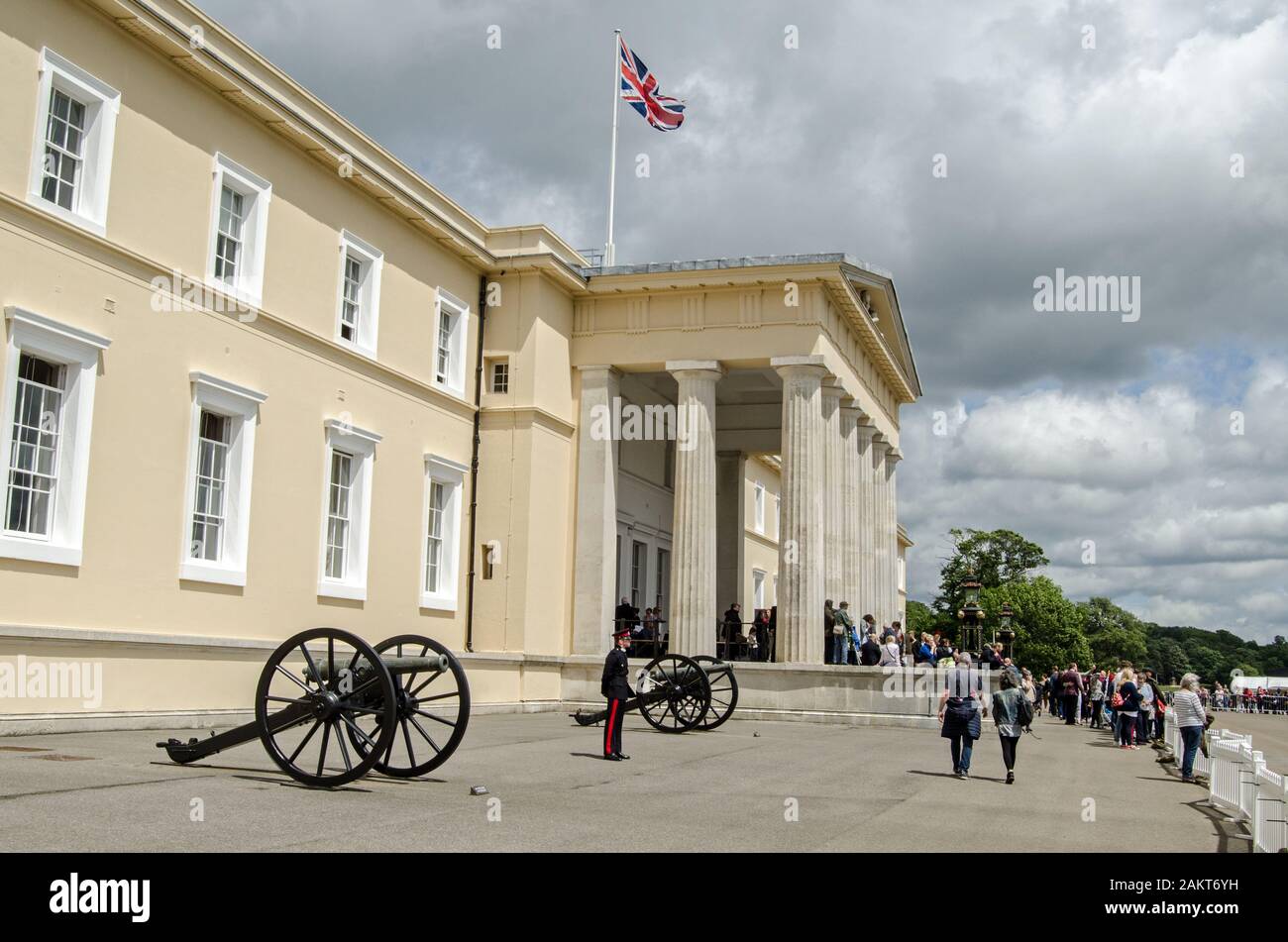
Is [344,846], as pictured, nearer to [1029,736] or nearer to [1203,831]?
[1203,831]

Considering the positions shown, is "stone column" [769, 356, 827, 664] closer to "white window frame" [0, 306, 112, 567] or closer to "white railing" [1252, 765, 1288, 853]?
"white window frame" [0, 306, 112, 567]

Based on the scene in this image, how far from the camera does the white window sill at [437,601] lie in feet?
80.8

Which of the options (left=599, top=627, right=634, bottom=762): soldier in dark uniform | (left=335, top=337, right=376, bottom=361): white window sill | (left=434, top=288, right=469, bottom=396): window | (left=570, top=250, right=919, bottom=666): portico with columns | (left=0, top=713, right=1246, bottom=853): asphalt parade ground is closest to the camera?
(left=0, top=713, right=1246, bottom=853): asphalt parade ground

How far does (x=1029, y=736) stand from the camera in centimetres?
2658

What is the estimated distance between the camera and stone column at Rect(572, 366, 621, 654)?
2791 cm

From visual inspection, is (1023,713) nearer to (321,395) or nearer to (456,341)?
(321,395)

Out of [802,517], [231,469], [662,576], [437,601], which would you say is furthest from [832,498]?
[231,469]

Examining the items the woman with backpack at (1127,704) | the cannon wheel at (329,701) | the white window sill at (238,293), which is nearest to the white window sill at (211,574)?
the white window sill at (238,293)

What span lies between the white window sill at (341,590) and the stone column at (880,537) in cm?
1760

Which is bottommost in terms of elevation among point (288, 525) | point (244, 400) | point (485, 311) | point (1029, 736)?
point (1029, 736)

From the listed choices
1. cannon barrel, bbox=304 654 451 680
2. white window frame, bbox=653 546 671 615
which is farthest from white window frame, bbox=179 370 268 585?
white window frame, bbox=653 546 671 615

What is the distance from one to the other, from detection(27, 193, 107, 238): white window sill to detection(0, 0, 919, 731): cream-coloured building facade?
0.04 metres

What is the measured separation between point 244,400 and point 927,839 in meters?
13.5
